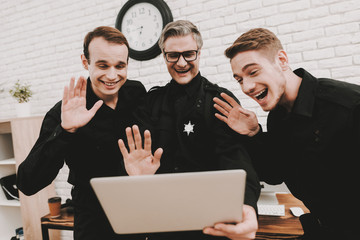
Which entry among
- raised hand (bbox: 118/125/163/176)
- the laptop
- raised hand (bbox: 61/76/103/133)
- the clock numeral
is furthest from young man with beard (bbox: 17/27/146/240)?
the clock numeral

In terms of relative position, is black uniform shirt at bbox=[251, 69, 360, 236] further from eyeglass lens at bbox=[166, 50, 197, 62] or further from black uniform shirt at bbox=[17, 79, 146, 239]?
black uniform shirt at bbox=[17, 79, 146, 239]

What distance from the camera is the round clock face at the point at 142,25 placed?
7.25ft

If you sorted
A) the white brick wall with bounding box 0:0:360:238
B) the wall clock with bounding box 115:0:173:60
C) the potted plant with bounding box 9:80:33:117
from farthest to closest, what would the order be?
the potted plant with bounding box 9:80:33:117 < the wall clock with bounding box 115:0:173:60 < the white brick wall with bounding box 0:0:360:238

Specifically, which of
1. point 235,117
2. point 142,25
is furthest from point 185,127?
point 142,25

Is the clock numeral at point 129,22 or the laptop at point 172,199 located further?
the clock numeral at point 129,22

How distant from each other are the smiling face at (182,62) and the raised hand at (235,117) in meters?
0.23

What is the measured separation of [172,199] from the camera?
2.16 ft

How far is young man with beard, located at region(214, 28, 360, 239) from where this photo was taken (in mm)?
965

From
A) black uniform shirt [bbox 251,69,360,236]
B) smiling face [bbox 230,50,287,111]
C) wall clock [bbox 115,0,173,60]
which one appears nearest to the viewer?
black uniform shirt [bbox 251,69,360,236]

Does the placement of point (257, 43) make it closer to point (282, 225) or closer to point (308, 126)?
point (308, 126)

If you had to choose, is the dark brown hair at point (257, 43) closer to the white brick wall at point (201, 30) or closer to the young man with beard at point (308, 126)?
the young man with beard at point (308, 126)

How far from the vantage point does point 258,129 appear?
1237 mm

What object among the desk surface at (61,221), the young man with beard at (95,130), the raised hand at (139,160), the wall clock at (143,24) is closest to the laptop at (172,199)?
the raised hand at (139,160)

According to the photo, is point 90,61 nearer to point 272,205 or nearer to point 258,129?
point 258,129
